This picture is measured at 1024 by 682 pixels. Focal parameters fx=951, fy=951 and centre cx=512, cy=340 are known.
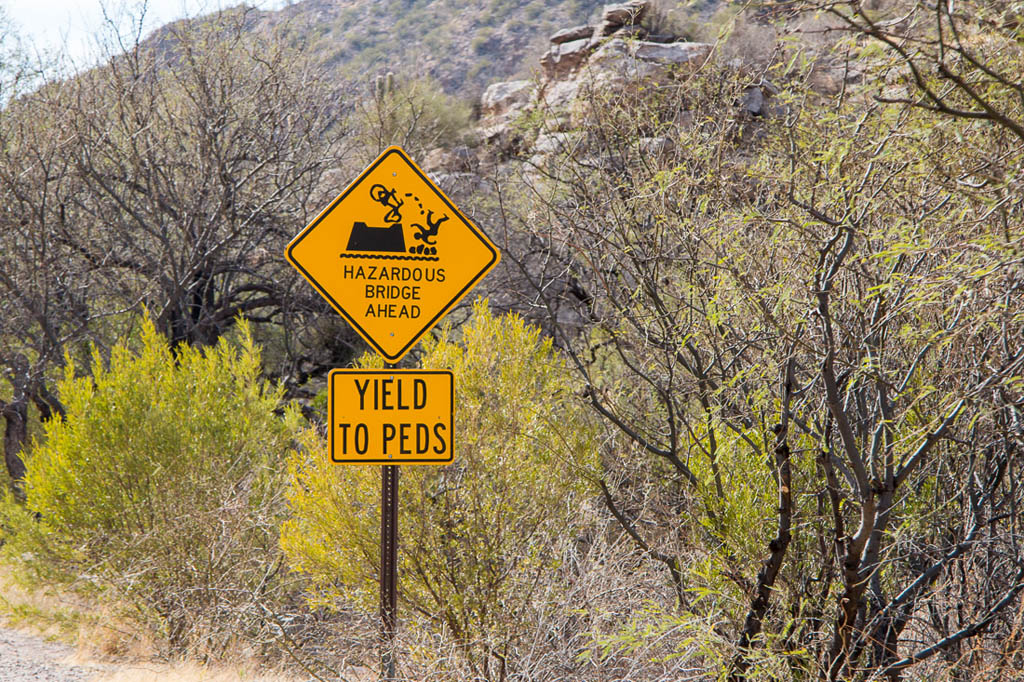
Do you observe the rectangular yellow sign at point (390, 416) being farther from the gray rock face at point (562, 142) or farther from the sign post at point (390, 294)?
the gray rock face at point (562, 142)

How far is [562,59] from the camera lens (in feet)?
88.4

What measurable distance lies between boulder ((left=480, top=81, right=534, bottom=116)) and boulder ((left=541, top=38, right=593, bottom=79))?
3.75 ft

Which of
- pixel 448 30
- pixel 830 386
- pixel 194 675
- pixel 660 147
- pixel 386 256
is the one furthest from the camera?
pixel 448 30

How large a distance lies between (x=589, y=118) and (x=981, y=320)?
6088 millimetres

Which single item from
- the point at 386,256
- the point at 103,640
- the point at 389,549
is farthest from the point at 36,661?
the point at 386,256

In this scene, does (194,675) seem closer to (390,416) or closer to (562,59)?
(390,416)

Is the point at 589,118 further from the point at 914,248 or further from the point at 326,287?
the point at 914,248

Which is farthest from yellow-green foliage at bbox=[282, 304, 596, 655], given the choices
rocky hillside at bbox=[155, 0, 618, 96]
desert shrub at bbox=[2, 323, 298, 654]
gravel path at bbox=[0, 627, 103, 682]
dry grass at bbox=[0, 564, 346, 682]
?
rocky hillside at bbox=[155, 0, 618, 96]

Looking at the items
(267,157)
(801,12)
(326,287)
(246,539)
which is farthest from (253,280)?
(801,12)

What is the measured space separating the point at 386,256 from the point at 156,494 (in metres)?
4.41

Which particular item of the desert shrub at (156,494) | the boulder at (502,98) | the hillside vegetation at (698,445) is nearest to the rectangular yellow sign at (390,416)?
the hillside vegetation at (698,445)

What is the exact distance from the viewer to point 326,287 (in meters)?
4.90

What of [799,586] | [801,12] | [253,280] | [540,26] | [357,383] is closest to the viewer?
[801,12]

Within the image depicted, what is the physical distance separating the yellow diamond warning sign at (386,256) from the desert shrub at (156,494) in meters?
3.10
